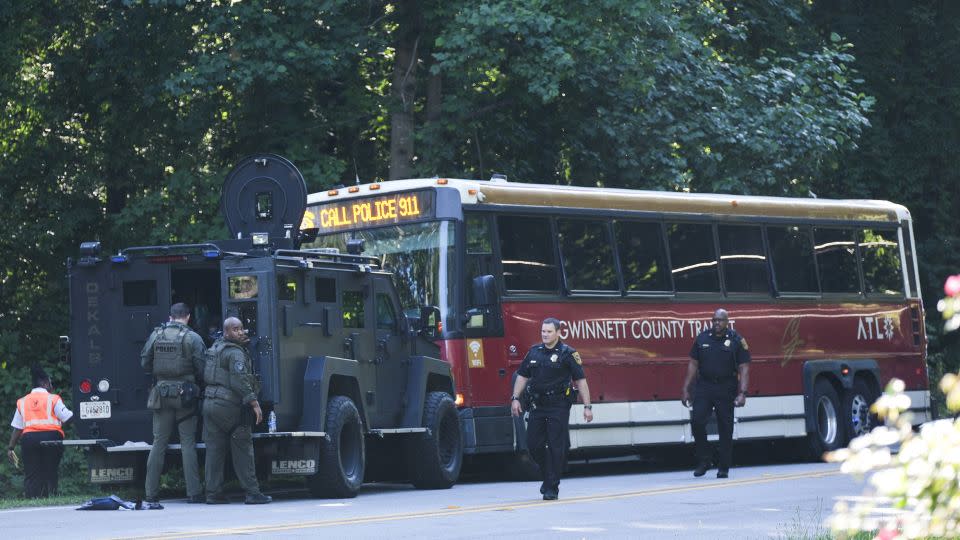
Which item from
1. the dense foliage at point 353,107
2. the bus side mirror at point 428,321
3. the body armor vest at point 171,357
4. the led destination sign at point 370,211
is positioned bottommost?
the body armor vest at point 171,357

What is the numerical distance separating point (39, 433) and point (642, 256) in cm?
760

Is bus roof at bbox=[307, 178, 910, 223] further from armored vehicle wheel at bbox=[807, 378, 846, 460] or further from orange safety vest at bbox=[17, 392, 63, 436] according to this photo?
orange safety vest at bbox=[17, 392, 63, 436]

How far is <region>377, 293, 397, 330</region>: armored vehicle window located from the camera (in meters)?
17.9

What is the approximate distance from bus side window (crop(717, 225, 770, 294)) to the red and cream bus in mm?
26

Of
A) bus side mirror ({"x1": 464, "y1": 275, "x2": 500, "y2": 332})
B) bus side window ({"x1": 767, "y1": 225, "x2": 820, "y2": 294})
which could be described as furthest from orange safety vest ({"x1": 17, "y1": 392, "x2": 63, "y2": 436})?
bus side window ({"x1": 767, "y1": 225, "x2": 820, "y2": 294})

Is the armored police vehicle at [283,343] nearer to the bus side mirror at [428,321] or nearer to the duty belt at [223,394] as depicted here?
the bus side mirror at [428,321]

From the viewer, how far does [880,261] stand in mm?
24828

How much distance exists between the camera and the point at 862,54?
116 feet

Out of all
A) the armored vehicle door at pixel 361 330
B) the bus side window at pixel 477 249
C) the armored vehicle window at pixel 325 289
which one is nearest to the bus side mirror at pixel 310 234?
the bus side window at pixel 477 249

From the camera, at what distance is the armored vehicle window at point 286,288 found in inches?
630

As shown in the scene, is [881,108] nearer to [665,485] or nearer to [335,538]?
[665,485]

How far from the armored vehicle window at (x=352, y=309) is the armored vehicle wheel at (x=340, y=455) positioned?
0.96 meters

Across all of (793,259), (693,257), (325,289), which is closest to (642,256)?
(693,257)

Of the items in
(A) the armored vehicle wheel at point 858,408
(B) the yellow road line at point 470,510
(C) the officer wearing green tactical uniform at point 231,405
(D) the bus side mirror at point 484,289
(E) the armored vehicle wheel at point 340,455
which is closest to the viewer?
(B) the yellow road line at point 470,510
